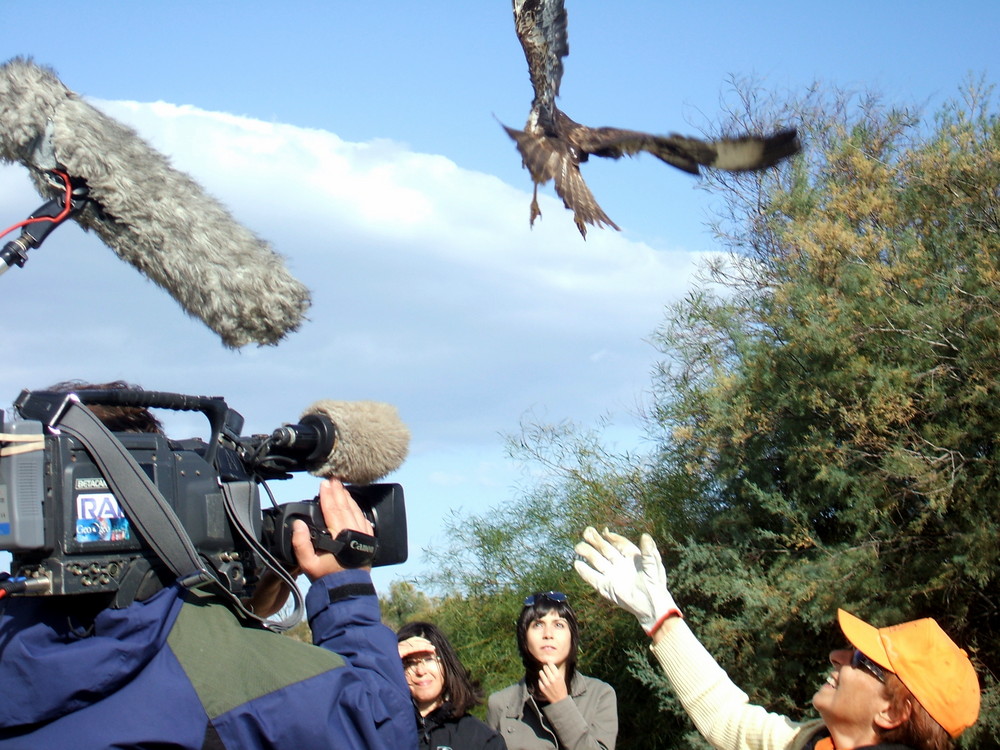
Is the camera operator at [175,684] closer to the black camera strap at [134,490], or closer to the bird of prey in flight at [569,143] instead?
the black camera strap at [134,490]

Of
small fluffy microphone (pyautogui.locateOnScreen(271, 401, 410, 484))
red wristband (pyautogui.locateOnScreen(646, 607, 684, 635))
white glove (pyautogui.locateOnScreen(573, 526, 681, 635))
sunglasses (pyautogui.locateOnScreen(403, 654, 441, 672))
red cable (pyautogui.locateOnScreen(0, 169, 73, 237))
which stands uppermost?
red cable (pyautogui.locateOnScreen(0, 169, 73, 237))

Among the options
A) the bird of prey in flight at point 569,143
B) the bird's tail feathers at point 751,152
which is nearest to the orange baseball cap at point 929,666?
the bird of prey in flight at point 569,143

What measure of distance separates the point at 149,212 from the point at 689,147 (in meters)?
3.49

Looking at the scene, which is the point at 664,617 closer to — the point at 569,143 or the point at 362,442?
the point at 362,442

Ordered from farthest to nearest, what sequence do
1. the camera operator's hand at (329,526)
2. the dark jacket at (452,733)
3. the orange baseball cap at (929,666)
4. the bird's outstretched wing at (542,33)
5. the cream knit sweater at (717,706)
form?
the bird's outstretched wing at (542,33)
the dark jacket at (452,733)
the cream knit sweater at (717,706)
the orange baseball cap at (929,666)
the camera operator's hand at (329,526)

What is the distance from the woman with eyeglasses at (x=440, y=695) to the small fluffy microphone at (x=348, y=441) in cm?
153

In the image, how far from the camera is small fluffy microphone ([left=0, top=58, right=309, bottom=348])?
134cm

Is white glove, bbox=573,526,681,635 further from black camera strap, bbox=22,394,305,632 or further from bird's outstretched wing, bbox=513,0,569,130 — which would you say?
bird's outstretched wing, bbox=513,0,569,130

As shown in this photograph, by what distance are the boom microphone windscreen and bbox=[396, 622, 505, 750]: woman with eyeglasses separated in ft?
5.00

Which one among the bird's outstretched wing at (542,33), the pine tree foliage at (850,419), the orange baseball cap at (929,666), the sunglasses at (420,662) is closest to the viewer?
the orange baseball cap at (929,666)

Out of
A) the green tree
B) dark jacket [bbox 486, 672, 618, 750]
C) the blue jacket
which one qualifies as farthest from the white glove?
the green tree

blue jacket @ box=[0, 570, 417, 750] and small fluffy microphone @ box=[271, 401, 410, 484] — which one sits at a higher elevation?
small fluffy microphone @ box=[271, 401, 410, 484]

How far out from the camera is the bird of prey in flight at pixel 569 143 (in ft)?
13.3

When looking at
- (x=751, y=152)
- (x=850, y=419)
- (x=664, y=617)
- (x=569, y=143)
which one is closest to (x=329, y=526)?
(x=664, y=617)
